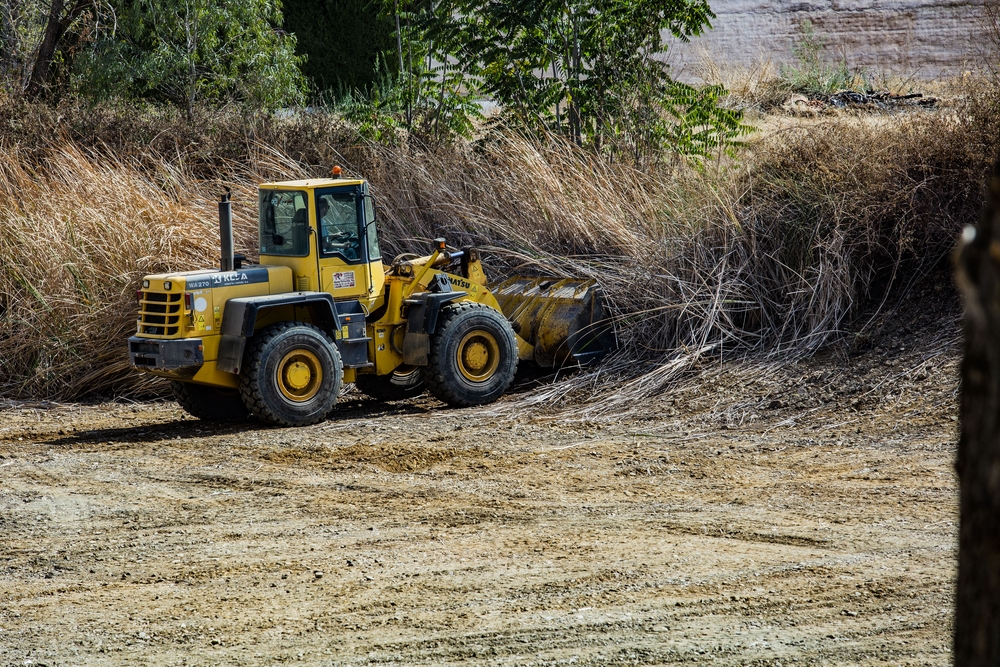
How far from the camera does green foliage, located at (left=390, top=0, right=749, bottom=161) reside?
14.1 m

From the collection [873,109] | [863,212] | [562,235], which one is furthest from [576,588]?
[873,109]

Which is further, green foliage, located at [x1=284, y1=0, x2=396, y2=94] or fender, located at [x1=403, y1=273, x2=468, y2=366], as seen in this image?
green foliage, located at [x1=284, y1=0, x2=396, y2=94]

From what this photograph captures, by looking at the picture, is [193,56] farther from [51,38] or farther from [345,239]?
[345,239]

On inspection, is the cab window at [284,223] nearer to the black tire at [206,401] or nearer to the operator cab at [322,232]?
the operator cab at [322,232]

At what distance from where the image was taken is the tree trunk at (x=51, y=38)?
18.5 metres

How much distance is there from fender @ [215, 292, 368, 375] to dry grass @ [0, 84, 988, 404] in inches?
70.5

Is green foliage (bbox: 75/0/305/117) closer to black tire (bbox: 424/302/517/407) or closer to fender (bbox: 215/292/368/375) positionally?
fender (bbox: 215/292/368/375)

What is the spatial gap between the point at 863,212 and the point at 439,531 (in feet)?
20.2

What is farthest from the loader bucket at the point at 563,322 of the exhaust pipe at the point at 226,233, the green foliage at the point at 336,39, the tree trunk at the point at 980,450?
the green foliage at the point at 336,39

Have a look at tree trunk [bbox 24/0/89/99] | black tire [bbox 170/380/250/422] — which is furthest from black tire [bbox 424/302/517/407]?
tree trunk [bbox 24/0/89/99]

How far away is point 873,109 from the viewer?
17688mm

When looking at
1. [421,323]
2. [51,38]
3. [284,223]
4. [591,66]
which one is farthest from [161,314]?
[51,38]

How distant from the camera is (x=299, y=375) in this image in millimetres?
9258

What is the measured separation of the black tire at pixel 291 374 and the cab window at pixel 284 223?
2.36 feet
